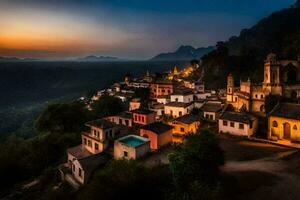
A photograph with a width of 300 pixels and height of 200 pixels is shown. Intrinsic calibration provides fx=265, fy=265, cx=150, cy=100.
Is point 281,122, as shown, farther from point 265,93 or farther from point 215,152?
point 215,152

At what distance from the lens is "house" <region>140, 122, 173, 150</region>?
2979 centimetres

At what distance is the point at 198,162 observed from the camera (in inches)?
699

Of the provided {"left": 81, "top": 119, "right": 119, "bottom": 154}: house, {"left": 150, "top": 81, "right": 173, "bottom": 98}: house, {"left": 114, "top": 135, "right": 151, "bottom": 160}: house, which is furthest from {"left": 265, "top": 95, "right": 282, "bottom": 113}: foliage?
{"left": 150, "top": 81, "right": 173, "bottom": 98}: house

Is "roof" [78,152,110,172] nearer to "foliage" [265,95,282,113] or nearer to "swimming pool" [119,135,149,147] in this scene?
"swimming pool" [119,135,149,147]

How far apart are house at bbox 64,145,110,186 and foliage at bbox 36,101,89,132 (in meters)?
17.3

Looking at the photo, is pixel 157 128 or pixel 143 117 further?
pixel 143 117

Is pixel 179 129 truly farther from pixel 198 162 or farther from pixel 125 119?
pixel 198 162

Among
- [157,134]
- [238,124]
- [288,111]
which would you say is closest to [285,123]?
[288,111]

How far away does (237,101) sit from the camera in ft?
141

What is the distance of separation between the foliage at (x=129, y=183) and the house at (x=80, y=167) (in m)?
8.03

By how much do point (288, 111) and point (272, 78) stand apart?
11352 millimetres

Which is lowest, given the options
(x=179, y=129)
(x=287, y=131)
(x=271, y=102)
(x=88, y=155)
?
(x=88, y=155)

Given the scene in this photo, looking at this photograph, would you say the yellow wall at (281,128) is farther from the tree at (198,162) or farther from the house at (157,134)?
the tree at (198,162)

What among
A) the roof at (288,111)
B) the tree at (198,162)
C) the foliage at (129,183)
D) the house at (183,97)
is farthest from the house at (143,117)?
the foliage at (129,183)
